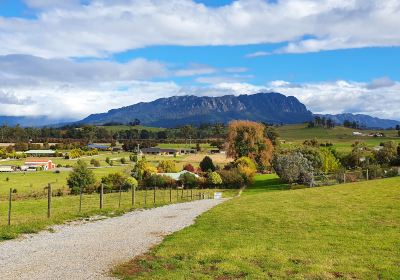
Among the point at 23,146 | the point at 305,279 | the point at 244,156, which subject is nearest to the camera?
the point at 305,279

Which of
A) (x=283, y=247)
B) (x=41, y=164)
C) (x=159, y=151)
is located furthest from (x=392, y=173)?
(x=159, y=151)

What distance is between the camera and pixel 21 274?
44.6 ft

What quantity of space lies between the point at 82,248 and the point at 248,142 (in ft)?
292

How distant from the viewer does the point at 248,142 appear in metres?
105

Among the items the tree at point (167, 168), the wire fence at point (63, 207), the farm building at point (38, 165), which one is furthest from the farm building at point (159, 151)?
the wire fence at point (63, 207)

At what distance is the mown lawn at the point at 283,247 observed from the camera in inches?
553

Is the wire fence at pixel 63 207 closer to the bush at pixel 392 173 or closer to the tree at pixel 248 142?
the bush at pixel 392 173

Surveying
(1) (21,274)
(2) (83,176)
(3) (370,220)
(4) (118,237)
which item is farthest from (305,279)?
(2) (83,176)

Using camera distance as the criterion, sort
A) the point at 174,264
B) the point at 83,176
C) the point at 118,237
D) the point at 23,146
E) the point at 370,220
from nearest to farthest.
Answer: the point at 174,264
the point at 118,237
the point at 370,220
the point at 83,176
the point at 23,146

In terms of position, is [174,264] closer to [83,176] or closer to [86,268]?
[86,268]

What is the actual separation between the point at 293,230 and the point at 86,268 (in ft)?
36.6

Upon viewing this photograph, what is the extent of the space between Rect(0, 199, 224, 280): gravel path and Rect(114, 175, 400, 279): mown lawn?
3.20 feet

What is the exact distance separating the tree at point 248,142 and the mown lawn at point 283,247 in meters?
75.5

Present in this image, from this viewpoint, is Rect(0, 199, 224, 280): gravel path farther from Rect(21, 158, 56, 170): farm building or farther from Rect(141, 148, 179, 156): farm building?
Result: Rect(141, 148, 179, 156): farm building
